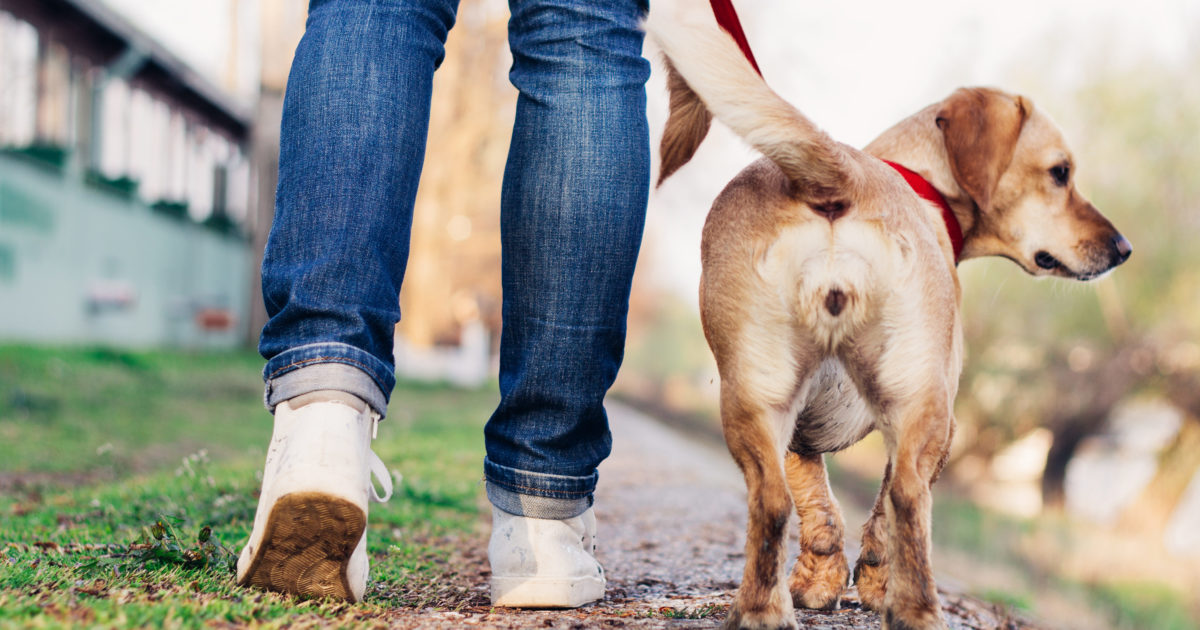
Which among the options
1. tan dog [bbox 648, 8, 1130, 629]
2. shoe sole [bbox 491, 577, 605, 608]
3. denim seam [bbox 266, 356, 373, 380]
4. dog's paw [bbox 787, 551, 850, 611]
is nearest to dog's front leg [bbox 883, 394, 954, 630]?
tan dog [bbox 648, 8, 1130, 629]

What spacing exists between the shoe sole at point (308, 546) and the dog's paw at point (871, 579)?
1.17 meters

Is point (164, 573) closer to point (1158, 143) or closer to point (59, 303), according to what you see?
point (59, 303)

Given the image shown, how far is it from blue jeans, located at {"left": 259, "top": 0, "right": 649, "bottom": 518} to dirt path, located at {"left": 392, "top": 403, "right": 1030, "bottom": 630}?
240 mm

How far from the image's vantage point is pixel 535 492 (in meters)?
1.83

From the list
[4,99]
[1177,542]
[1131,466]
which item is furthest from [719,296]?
[1131,466]

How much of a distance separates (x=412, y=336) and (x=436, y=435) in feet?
34.5

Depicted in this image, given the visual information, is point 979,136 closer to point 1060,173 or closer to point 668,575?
point 1060,173

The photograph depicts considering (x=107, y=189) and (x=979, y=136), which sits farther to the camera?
(x=107, y=189)

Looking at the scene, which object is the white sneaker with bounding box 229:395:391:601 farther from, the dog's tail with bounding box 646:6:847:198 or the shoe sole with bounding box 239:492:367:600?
the dog's tail with bounding box 646:6:847:198

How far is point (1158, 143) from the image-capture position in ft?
39.8

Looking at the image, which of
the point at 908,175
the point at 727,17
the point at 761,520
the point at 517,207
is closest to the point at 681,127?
the point at 727,17

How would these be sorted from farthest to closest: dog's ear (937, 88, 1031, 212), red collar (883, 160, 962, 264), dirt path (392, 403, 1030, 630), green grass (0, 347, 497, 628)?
dog's ear (937, 88, 1031, 212), red collar (883, 160, 962, 264), dirt path (392, 403, 1030, 630), green grass (0, 347, 497, 628)

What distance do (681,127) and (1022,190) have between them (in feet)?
3.78

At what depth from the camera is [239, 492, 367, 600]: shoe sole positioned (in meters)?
1.58
